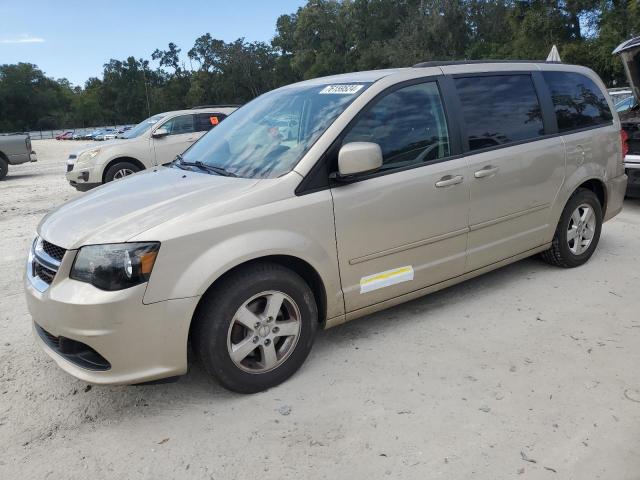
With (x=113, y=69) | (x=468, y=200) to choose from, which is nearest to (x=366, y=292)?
(x=468, y=200)

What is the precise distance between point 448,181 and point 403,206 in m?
0.44

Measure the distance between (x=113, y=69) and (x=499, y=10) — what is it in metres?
88.3

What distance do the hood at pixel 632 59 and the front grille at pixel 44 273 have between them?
5.36m

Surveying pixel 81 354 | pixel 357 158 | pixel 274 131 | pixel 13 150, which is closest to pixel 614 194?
pixel 357 158

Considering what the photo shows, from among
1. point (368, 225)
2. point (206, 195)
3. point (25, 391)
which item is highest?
point (206, 195)

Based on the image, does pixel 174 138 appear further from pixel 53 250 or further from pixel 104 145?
pixel 53 250

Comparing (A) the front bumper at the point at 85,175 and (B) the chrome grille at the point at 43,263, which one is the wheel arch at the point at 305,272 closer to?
(B) the chrome grille at the point at 43,263

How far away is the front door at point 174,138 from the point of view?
410 inches

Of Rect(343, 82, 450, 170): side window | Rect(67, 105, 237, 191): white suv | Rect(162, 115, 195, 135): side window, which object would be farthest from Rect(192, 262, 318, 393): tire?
Rect(162, 115, 195, 135): side window

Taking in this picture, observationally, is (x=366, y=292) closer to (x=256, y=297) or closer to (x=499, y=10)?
(x=256, y=297)

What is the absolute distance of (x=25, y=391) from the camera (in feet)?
10.4

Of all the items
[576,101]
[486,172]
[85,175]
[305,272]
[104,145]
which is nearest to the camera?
[305,272]

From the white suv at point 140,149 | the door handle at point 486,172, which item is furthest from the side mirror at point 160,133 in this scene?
the door handle at point 486,172

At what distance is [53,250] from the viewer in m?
2.89
